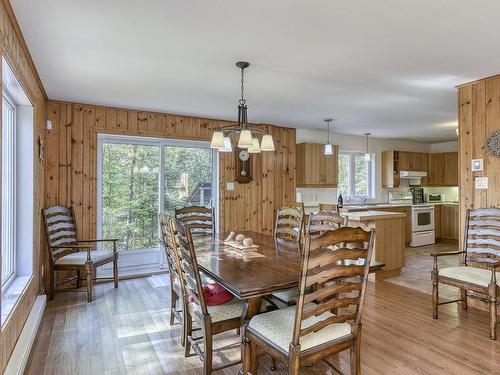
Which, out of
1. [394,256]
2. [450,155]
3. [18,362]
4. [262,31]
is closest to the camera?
[18,362]

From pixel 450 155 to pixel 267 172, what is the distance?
4687mm

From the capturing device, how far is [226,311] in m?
2.11

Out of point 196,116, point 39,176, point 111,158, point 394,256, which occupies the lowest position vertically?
point 394,256

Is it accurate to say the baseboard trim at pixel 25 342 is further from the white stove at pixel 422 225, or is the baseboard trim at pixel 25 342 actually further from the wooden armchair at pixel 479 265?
the white stove at pixel 422 225

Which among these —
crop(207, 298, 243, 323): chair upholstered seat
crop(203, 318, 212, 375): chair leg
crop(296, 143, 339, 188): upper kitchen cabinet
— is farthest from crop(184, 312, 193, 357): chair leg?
crop(296, 143, 339, 188): upper kitchen cabinet

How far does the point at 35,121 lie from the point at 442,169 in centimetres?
803

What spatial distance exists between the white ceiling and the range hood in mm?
2901

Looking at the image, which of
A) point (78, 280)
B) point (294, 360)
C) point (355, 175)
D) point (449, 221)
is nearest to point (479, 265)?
point (294, 360)

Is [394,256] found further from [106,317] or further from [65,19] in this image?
[65,19]

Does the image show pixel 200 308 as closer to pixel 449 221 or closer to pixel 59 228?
pixel 59 228

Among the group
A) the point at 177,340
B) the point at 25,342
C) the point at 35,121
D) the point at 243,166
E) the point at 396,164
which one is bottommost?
the point at 177,340

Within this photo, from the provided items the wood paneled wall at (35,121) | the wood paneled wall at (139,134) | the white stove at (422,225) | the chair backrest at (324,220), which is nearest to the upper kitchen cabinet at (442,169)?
the white stove at (422,225)

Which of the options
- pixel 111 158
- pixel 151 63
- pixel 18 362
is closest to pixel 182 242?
pixel 18 362

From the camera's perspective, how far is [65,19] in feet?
7.14
